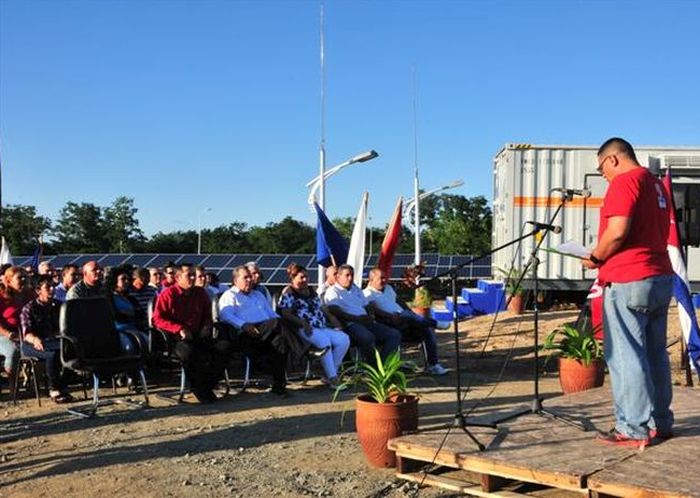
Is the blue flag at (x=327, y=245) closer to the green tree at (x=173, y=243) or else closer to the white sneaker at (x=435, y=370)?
the white sneaker at (x=435, y=370)

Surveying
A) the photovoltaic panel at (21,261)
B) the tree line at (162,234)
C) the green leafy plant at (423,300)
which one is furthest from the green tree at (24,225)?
the green leafy plant at (423,300)

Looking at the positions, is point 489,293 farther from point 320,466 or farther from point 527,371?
point 320,466

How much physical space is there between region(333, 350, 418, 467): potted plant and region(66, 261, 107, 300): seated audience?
4.00m

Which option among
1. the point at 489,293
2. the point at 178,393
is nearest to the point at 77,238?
the point at 489,293

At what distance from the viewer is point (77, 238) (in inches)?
2256

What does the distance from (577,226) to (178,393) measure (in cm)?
924

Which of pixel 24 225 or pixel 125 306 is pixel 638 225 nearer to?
pixel 125 306

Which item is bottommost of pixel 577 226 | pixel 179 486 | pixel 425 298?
pixel 179 486

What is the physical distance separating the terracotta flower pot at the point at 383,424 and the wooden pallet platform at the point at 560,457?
0.35ft

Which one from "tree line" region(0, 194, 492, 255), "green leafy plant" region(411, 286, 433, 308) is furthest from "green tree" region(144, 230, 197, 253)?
"green leafy plant" region(411, 286, 433, 308)

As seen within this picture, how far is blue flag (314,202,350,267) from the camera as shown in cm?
1151

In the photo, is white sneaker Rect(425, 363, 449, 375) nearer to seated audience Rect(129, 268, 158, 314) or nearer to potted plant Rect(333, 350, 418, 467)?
seated audience Rect(129, 268, 158, 314)

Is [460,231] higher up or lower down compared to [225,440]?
higher up

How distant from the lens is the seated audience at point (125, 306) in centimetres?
815
